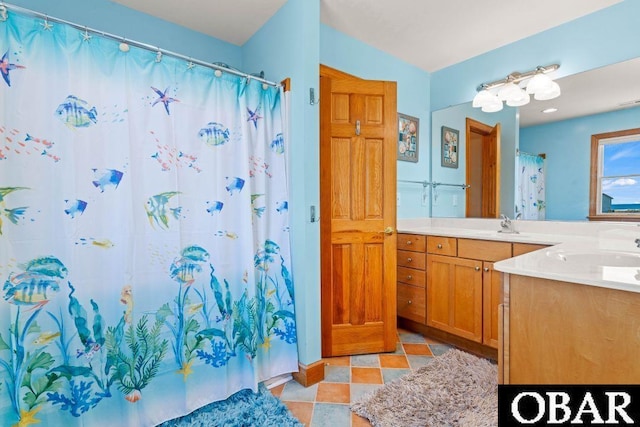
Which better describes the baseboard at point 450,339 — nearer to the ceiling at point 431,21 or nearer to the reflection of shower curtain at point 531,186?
the reflection of shower curtain at point 531,186

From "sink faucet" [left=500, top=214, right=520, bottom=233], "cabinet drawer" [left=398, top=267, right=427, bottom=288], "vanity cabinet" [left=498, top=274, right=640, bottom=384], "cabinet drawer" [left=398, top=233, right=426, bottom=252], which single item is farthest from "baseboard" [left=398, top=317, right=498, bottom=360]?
"vanity cabinet" [left=498, top=274, right=640, bottom=384]

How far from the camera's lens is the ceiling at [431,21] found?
6.19 ft

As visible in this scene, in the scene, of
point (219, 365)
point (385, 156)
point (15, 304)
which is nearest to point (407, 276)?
point (385, 156)

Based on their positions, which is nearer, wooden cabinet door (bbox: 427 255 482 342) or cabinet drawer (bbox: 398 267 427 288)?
wooden cabinet door (bbox: 427 255 482 342)

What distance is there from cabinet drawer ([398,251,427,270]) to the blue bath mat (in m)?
1.42

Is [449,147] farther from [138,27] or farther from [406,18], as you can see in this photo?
[138,27]

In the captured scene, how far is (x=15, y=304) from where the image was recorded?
45.7 inches

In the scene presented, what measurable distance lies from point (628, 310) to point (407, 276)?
1610mm

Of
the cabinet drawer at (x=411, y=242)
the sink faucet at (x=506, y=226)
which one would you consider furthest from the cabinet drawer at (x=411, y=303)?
the sink faucet at (x=506, y=226)

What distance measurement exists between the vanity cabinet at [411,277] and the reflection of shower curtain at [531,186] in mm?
824

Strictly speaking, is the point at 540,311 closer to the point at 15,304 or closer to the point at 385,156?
the point at 385,156

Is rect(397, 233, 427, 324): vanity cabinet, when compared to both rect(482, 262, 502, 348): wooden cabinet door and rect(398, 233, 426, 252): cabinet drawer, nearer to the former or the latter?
rect(398, 233, 426, 252): cabinet drawer

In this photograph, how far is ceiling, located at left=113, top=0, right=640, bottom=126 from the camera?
1886mm

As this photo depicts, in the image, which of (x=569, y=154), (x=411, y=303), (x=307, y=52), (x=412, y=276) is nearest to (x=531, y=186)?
(x=569, y=154)
